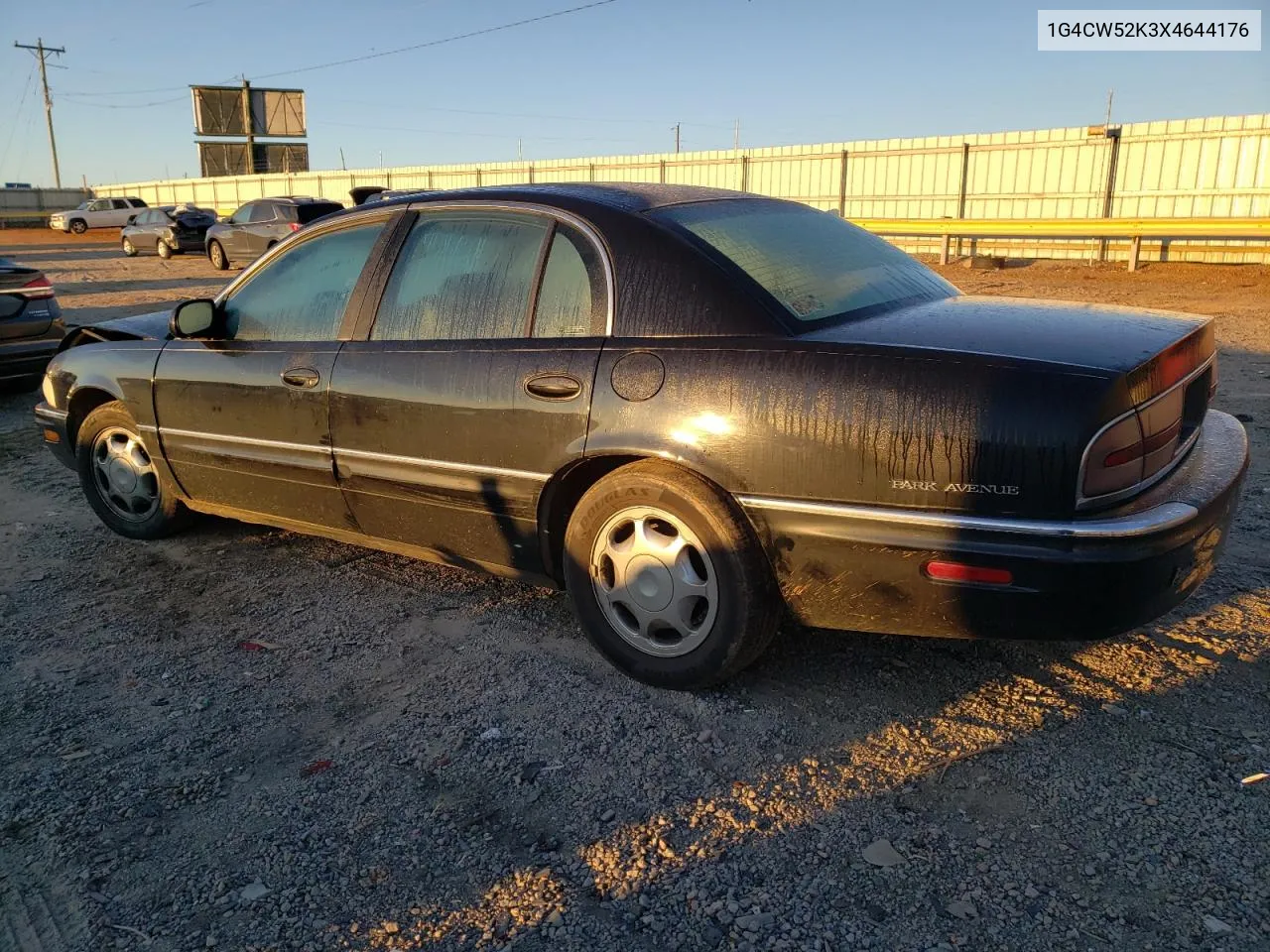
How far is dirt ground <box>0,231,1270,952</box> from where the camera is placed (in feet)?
7.13

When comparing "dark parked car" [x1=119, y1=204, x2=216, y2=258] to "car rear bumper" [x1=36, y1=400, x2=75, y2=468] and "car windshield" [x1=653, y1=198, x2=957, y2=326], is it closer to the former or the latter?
"car rear bumper" [x1=36, y1=400, x2=75, y2=468]

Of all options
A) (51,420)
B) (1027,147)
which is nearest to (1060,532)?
(51,420)

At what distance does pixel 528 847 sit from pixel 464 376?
5.46 feet

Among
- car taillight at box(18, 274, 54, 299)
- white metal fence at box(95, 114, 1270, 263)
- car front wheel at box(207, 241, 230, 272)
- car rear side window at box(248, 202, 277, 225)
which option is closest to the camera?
car taillight at box(18, 274, 54, 299)

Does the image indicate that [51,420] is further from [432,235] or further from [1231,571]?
[1231,571]

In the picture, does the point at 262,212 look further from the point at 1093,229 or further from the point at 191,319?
the point at 191,319

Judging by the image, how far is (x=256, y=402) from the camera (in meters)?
4.05

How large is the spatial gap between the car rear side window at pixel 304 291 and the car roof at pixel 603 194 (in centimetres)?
24

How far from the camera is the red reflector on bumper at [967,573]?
2.55 metres

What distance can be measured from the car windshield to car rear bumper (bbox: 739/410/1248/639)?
0.68 m

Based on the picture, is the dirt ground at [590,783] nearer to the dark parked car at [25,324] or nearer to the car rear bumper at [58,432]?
the car rear bumper at [58,432]

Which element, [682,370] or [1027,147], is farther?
[1027,147]

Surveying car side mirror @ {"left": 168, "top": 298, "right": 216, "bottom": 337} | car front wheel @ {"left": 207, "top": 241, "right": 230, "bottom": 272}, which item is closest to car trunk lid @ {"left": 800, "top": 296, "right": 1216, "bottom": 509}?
car side mirror @ {"left": 168, "top": 298, "right": 216, "bottom": 337}

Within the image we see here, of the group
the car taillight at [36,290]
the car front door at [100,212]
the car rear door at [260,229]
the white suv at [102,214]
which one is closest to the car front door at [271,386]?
the car taillight at [36,290]
